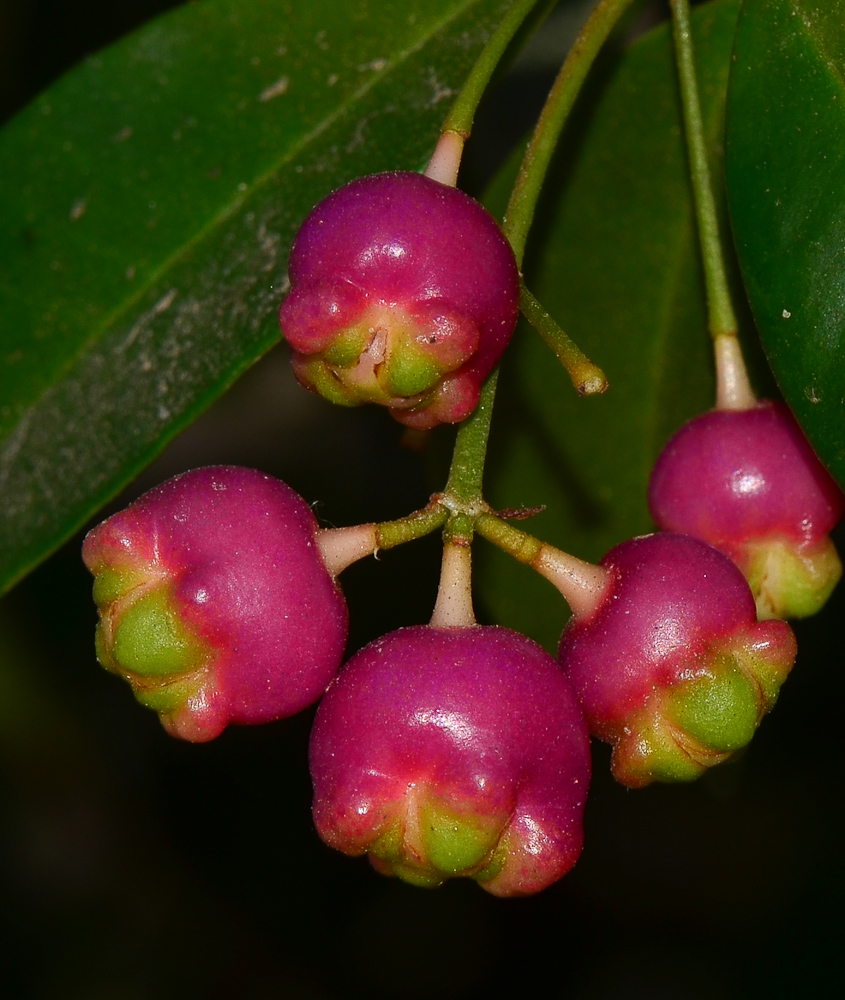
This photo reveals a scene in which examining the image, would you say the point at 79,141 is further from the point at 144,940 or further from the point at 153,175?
the point at 144,940

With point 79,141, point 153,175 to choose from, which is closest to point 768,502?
point 153,175

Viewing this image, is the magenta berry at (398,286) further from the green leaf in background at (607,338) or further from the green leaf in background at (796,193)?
the green leaf in background at (607,338)

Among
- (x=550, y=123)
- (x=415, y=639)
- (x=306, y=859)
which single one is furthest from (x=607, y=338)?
(x=306, y=859)

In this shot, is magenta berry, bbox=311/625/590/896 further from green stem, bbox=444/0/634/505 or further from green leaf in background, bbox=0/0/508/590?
green leaf in background, bbox=0/0/508/590

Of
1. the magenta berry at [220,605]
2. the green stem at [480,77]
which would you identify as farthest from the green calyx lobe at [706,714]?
the green stem at [480,77]

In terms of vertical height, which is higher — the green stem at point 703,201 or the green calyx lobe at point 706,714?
the green stem at point 703,201

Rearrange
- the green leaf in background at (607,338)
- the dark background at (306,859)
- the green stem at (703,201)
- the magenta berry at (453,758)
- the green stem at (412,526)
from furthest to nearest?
the dark background at (306,859) → the green leaf in background at (607,338) → the green stem at (703,201) → the green stem at (412,526) → the magenta berry at (453,758)

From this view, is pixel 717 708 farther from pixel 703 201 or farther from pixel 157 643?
pixel 703 201
